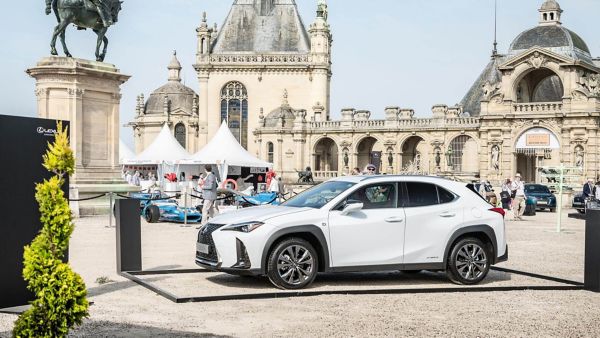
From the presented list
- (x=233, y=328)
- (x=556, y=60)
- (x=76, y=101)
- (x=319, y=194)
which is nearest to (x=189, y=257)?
(x=319, y=194)

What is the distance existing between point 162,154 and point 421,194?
3218 centimetres

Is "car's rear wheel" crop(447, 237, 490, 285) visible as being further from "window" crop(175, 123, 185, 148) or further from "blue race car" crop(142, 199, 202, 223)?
"window" crop(175, 123, 185, 148)

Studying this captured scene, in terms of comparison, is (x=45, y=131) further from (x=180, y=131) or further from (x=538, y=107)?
(x=180, y=131)

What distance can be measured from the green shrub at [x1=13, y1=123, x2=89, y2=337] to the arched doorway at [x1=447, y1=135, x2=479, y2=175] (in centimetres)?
5079

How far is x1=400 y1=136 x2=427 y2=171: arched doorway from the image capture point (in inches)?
2243

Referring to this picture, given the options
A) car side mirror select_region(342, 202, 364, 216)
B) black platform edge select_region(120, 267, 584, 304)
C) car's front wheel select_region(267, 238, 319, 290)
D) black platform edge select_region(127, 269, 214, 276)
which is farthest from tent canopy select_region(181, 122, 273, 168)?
car's front wheel select_region(267, 238, 319, 290)

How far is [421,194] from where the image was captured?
11664 mm

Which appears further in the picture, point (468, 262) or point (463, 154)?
point (463, 154)

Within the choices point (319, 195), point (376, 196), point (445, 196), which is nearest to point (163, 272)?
point (319, 195)

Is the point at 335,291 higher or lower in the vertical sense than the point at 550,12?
lower

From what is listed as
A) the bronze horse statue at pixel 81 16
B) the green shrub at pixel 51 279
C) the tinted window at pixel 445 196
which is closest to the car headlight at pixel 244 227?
the tinted window at pixel 445 196

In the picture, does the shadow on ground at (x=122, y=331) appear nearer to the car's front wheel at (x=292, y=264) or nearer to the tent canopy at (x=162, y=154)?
the car's front wheel at (x=292, y=264)

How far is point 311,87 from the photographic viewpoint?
7225 cm

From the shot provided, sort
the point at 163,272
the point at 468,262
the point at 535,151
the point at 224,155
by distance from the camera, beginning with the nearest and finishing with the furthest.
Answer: the point at 468,262
the point at 163,272
the point at 224,155
the point at 535,151
